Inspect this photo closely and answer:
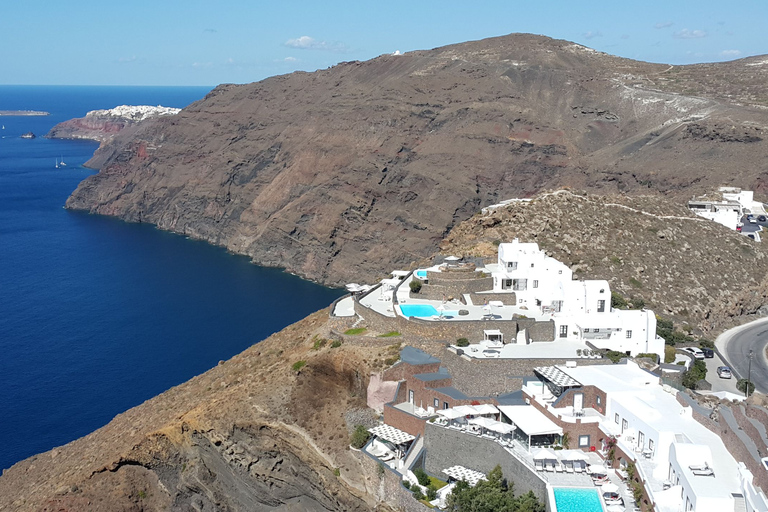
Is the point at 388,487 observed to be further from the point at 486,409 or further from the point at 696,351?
the point at 696,351

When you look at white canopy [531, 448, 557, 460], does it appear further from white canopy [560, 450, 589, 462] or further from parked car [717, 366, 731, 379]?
parked car [717, 366, 731, 379]

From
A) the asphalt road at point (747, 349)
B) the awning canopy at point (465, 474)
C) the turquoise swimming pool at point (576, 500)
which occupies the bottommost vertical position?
the asphalt road at point (747, 349)

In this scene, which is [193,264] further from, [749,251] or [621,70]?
[621,70]

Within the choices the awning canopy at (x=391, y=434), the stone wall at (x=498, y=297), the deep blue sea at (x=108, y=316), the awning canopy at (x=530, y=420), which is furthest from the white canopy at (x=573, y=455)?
the deep blue sea at (x=108, y=316)

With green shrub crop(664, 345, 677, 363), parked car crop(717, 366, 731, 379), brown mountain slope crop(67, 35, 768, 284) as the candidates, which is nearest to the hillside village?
green shrub crop(664, 345, 677, 363)

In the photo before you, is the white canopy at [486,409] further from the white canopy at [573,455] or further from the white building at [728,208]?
the white building at [728,208]

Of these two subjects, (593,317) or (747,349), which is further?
(747,349)

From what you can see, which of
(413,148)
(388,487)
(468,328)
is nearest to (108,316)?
(413,148)
